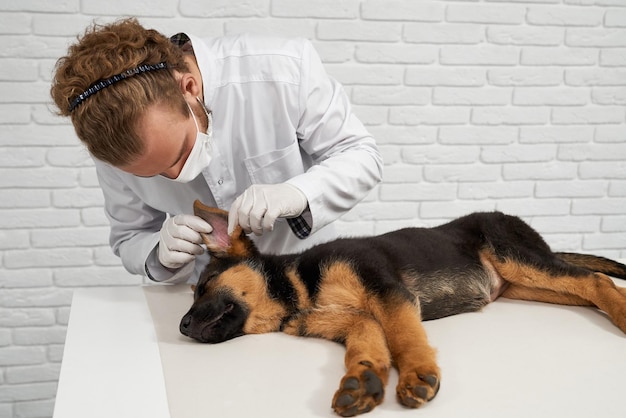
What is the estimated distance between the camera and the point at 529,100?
12.0 ft

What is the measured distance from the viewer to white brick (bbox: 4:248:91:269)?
3104 millimetres

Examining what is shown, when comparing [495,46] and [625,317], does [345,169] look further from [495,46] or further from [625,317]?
[495,46]

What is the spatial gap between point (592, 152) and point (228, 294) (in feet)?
9.39

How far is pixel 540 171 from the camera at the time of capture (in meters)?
3.76

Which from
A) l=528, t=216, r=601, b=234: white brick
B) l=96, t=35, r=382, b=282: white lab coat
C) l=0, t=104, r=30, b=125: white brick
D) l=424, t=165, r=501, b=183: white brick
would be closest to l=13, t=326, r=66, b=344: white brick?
l=0, t=104, r=30, b=125: white brick

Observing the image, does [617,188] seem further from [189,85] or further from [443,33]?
[189,85]

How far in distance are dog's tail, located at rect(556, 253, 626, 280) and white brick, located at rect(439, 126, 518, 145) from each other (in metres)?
1.62

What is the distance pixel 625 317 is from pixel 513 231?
0.41m

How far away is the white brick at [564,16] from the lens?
11.6 feet

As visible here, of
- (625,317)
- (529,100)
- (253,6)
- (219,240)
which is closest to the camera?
(625,317)

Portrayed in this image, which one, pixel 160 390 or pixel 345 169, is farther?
pixel 345 169

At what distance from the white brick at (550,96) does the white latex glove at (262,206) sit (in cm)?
224

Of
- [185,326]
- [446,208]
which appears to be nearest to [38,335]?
[185,326]

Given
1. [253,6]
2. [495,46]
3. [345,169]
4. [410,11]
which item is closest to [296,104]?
[345,169]
